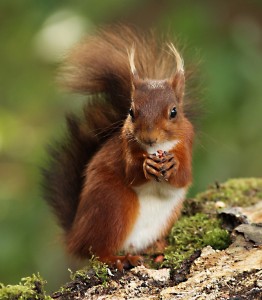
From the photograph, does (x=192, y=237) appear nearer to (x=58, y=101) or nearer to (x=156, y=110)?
(x=156, y=110)

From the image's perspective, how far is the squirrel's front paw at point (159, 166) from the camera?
288 centimetres

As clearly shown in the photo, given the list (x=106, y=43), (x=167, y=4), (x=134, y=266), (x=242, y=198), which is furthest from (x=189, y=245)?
(x=167, y=4)

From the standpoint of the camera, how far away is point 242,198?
353cm

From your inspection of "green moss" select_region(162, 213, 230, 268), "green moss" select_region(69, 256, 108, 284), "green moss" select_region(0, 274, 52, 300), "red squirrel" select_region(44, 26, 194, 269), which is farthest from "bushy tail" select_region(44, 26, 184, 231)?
"green moss" select_region(0, 274, 52, 300)

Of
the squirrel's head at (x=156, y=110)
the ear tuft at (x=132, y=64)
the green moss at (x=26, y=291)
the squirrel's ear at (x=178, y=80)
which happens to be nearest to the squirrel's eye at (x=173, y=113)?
the squirrel's head at (x=156, y=110)

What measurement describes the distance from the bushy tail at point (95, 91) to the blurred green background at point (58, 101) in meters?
0.21

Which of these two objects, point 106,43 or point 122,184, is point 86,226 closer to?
point 122,184

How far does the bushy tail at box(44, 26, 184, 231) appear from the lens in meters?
3.31

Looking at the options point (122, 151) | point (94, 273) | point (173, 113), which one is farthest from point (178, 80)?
point (94, 273)

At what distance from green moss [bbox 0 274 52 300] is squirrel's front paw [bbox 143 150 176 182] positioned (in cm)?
70

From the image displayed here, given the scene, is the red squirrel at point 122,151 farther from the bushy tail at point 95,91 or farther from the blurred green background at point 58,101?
the blurred green background at point 58,101

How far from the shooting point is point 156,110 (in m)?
2.95

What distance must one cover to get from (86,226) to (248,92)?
1422mm

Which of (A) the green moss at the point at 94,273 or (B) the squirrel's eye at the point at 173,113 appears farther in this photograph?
(B) the squirrel's eye at the point at 173,113
